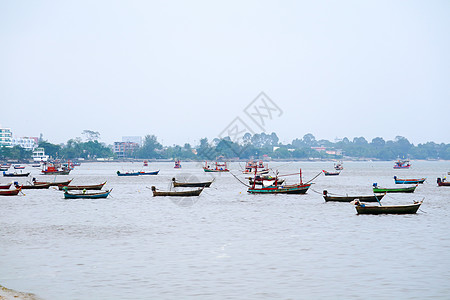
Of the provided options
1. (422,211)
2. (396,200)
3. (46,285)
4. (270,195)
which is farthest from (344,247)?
(270,195)

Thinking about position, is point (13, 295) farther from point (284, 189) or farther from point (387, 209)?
point (284, 189)

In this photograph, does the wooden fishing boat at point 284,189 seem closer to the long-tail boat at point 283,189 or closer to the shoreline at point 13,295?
the long-tail boat at point 283,189

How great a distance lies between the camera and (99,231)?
137ft

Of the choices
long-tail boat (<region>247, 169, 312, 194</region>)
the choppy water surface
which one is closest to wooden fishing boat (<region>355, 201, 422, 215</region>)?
the choppy water surface

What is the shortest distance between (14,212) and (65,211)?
15.7ft

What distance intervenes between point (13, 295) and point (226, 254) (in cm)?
1276

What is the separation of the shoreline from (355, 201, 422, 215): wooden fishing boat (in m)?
32.4

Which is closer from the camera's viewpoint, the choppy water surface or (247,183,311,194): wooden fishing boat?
the choppy water surface

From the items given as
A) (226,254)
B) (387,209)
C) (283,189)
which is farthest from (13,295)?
(283,189)

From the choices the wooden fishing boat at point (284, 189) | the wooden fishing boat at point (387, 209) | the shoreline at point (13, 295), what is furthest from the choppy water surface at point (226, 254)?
the wooden fishing boat at point (284, 189)

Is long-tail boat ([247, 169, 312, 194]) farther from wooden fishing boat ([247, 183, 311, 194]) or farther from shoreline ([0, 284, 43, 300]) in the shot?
shoreline ([0, 284, 43, 300])

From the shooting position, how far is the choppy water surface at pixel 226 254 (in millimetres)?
24375

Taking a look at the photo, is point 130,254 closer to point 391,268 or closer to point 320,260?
point 320,260

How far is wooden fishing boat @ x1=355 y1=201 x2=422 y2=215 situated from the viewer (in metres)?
48.4
